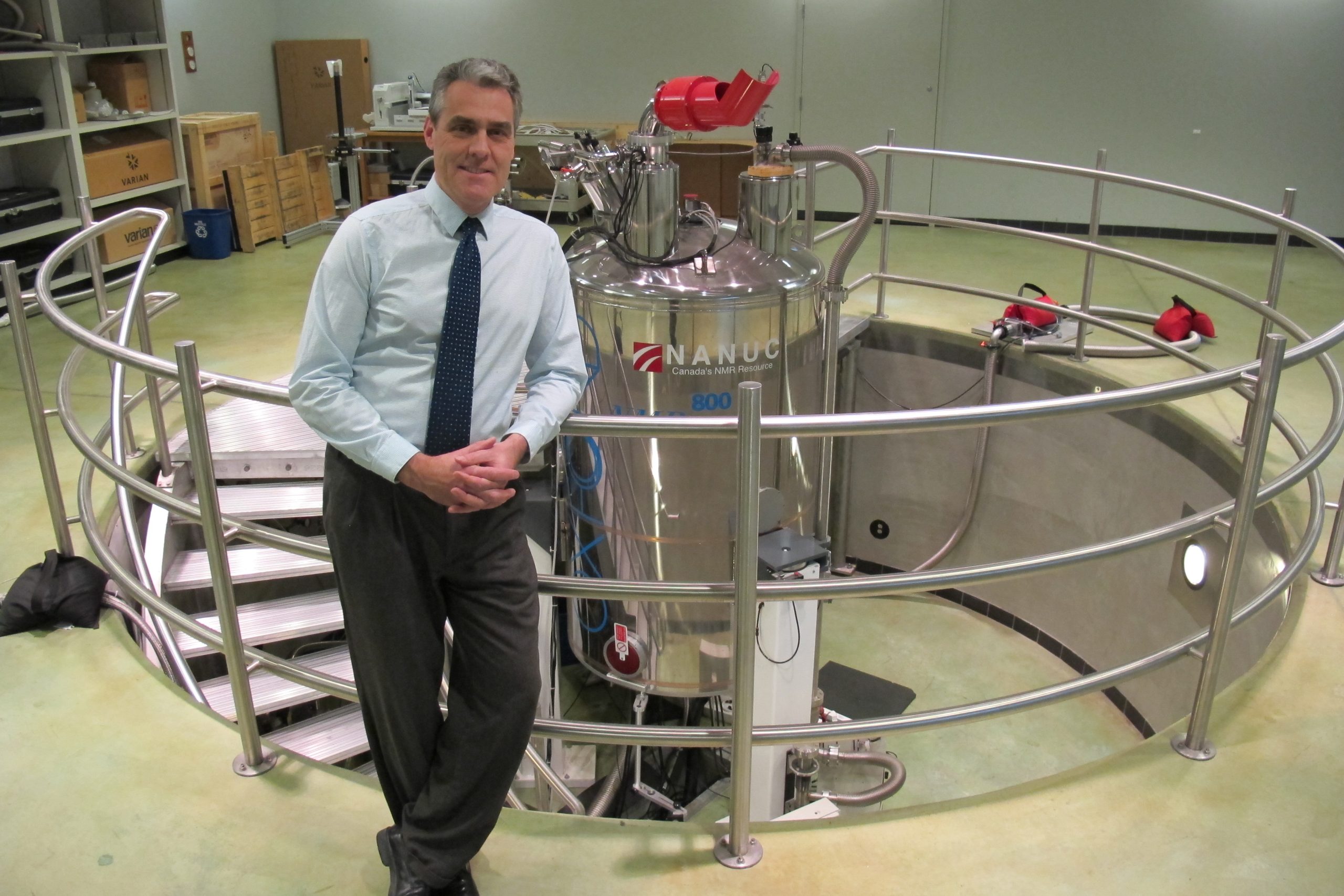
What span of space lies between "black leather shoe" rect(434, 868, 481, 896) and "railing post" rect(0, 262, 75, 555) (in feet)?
5.19

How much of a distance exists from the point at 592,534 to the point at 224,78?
627 cm

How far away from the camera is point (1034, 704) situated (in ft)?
6.21

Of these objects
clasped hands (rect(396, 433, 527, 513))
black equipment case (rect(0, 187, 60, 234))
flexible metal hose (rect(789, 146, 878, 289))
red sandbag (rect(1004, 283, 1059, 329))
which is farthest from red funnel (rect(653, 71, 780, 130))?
black equipment case (rect(0, 187, 60, 234))

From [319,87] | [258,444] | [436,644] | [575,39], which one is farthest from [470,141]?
[319,87]

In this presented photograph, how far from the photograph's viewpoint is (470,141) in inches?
61.1

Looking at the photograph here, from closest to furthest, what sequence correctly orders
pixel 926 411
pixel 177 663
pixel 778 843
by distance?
1. pixel 926 411
2. pixel 778 843
3. pixel 177 663

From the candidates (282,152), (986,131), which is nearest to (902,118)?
(986,131)

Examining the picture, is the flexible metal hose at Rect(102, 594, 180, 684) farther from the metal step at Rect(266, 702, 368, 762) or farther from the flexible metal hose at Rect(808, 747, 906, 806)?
the flexible metal hose at Rect(808, 747, 906, 806)

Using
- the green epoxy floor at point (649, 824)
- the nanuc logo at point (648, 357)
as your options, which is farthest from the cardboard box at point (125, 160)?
the nanuc logo at point (648, 357)

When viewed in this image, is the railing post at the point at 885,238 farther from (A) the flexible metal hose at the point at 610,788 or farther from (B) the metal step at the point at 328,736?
(B) the metal step at the point at 328,736

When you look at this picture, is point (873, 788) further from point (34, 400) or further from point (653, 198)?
point (34, 400)

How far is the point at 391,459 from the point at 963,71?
268 inches

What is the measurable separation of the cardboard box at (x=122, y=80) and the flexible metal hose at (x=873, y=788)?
5.49 metres

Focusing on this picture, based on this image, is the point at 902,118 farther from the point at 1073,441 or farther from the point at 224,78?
the point at 224,78
